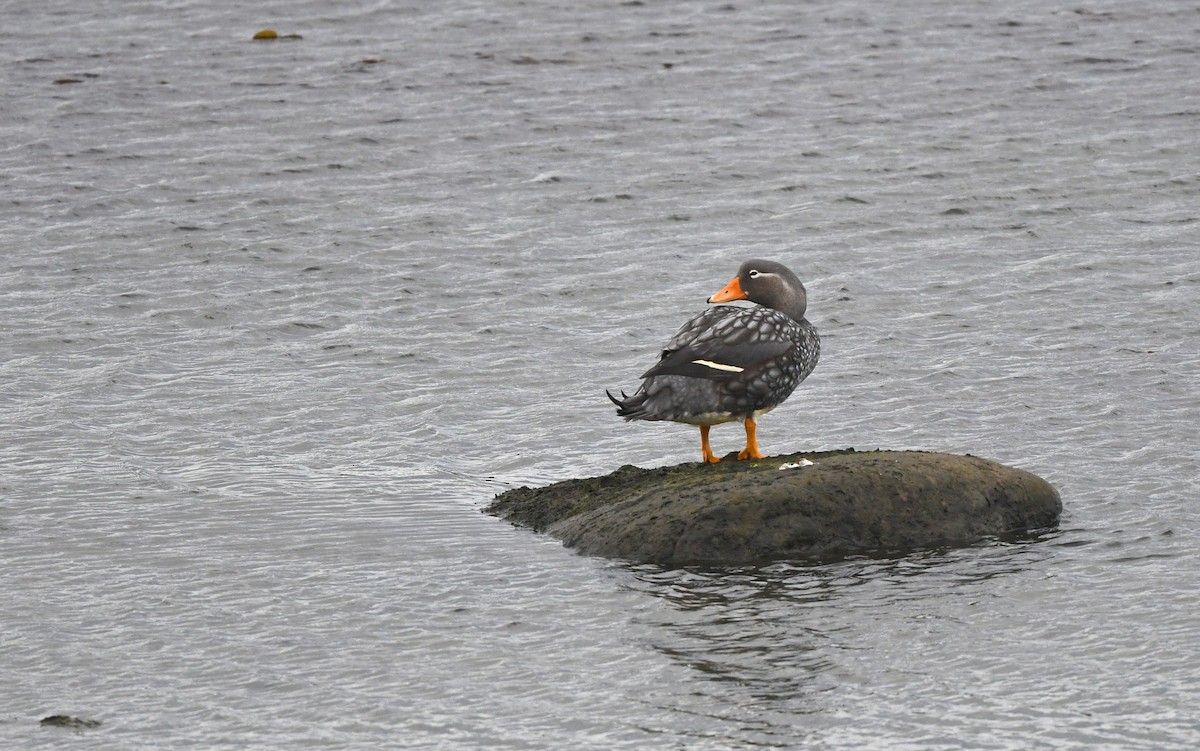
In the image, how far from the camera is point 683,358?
33.4 ft

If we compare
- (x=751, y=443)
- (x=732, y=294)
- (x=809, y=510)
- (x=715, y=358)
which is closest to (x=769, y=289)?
(x=732, y=294)

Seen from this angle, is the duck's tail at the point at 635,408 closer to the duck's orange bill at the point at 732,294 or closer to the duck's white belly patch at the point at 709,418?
the duck's white belly patch at the point at 709,418

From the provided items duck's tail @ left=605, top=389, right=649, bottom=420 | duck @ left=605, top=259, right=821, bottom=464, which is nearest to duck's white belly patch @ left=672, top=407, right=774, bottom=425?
duck @ left=605, top=259, right=821, bottom=464

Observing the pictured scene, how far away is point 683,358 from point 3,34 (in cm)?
1925

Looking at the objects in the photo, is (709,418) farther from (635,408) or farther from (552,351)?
(552,351)

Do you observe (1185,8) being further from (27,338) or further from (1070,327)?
(27,338)

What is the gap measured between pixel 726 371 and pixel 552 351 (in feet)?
15.6

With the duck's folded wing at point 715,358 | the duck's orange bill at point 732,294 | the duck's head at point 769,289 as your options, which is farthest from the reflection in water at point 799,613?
the duck's orange bill at point 732,294

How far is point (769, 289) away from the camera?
11.0m

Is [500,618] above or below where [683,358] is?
below

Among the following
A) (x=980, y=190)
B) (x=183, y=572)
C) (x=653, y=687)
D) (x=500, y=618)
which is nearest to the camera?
(x=653, y=687)

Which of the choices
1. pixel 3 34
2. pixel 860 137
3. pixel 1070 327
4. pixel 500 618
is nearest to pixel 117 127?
pixel 3 34

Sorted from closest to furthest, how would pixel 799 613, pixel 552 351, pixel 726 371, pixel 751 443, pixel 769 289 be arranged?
pixel 799 613, pixel 726 371, pixel 751 443, pixel 769 289, pixel 552 351

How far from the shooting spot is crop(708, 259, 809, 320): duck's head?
431 inches
